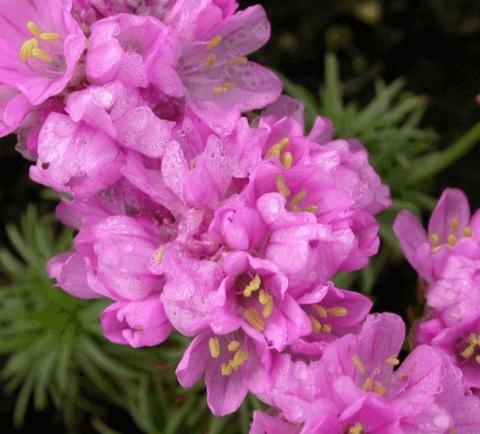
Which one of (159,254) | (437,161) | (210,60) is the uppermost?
(210,60)

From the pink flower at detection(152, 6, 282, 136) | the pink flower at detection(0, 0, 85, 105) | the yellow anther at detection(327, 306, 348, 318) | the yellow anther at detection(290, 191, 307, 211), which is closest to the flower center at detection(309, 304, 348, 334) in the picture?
the yellow anther at detection(327, 306, 348, 318)

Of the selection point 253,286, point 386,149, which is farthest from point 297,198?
point 386,149

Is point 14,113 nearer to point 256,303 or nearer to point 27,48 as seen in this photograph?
point 27,48

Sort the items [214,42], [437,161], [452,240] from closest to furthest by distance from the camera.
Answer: [214,42] → [452,240] → [437,161]

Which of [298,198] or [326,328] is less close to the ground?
[298,198]

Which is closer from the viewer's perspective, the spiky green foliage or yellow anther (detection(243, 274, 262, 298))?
yellow anther (detection(243, 274, 262, 298))

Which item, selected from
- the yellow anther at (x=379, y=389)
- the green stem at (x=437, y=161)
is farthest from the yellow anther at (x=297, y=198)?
the green stem at (x=437, y=161)

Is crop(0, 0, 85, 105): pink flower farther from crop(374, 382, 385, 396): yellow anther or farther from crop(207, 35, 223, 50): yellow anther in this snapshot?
crop(374, 382, 385, 396): yellow anther

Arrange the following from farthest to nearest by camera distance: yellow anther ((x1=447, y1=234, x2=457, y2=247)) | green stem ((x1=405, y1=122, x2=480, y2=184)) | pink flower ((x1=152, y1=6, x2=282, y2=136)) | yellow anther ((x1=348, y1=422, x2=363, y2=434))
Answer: green stem ((x1=405, y1=122, x2=480, y2=184)) < yellow anther ((x1=447, y1=234, x2=457, y2=247)) < pink flower ((x1=152, y1=6, x2=282, y2=136)) < yellow anther ((x1=348, y1=422, x2=363, y2=434))
